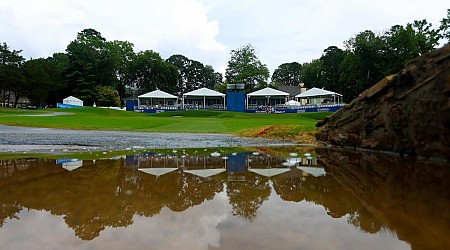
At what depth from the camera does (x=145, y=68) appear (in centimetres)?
9119

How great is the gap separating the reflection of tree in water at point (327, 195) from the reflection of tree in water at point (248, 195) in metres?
0.22

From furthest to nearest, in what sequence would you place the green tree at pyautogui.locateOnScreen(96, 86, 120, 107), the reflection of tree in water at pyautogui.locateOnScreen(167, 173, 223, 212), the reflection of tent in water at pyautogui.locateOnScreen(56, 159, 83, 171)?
the green tree at pyautogui.locateOnScreen(96, 86, 120, 107) → the reflection of tent in water at pyautogui.locateOnScreen(56, 159, 83, 171) → the reflection of tree in water at pyautogui.locateOnScreen(167, 173, 223, 212)

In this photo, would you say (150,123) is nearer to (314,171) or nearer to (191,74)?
(314,171)

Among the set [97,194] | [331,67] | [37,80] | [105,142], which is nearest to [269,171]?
[97,194]

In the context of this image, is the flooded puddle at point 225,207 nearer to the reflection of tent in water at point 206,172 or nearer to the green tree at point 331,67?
the reflection of tent in water at point 206,172

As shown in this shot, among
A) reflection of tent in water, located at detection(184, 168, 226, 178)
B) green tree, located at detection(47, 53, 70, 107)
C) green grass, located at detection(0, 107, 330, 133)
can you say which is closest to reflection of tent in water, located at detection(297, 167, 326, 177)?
reflection of tent in water, located at detection(184, 168, 226, 178)

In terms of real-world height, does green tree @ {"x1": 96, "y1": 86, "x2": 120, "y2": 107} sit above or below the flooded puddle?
above

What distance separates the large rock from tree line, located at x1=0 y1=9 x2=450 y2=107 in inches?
2004

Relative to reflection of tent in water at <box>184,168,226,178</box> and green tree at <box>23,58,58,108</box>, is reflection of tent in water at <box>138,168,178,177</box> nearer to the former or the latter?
reflection of tent in water at <box>184,168,226,178</box>

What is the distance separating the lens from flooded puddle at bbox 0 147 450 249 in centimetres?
305

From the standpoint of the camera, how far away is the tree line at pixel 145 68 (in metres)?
59.6

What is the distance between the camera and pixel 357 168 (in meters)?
6.96

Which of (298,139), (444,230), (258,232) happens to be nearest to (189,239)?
(258,232)

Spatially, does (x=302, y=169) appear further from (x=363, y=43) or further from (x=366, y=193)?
(x=363, y=43)
